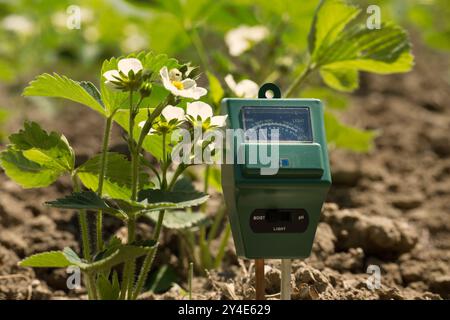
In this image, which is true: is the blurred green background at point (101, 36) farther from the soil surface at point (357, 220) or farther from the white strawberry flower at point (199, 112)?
the white strawberry flower at point (199, 112)

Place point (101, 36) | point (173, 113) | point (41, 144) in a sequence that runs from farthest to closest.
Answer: point (101, 36)
point (41, 144)
point (173, 113)

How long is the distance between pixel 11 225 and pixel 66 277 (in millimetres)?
406

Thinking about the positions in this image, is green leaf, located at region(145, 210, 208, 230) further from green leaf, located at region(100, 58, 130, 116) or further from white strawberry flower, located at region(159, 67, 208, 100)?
white strawberry flower, located at region(159, 67, 208, 100)

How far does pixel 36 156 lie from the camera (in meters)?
1.76

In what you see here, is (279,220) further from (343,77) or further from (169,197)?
(343,77)

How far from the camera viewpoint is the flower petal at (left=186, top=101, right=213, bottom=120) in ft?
5.41

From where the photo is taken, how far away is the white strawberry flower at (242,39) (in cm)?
261

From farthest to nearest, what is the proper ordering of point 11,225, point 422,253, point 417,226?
point 417,226 → point 11,225 → point 422,253

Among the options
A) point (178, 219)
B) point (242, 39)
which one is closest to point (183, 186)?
point (178, 219)

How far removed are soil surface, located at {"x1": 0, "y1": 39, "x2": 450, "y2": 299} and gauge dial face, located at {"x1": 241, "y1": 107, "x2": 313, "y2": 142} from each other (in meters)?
0.41

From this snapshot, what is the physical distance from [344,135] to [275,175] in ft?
4.38

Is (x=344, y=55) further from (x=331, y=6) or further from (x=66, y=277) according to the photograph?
(x=66, y=277)

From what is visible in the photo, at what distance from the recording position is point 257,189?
1540mm
